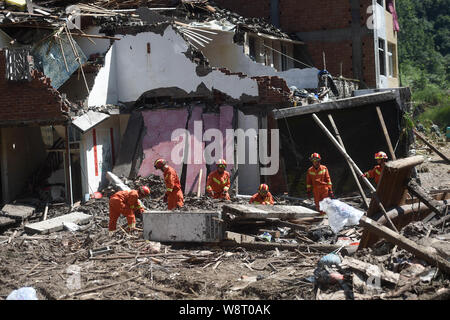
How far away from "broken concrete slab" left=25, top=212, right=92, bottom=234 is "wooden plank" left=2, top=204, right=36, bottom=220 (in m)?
1.24

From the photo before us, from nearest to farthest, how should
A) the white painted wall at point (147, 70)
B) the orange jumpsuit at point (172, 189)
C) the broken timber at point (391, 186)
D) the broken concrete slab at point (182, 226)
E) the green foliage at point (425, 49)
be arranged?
the broken timber at point (391, 186)
the broken concrete slab at point (182, 226)
the orange jumpsuit at point (172, 189)
the white painted wall at point (147, 70)
the green foliage at point (425, 49)

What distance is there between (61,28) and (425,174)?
12.5 meters

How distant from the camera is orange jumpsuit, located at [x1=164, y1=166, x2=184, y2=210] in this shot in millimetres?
13367

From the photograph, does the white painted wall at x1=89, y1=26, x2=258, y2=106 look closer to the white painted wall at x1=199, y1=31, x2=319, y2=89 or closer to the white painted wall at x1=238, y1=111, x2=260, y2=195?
the white painted wall at x1=238, y1=111, x2=260, y2=195

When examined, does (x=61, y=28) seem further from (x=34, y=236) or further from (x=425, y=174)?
(x=425, y=174)

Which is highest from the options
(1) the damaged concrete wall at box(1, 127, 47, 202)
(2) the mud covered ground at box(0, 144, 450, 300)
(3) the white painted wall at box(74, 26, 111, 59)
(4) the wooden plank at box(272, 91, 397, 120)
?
(3) the white painted wall at box(74, 26, 111, 59)

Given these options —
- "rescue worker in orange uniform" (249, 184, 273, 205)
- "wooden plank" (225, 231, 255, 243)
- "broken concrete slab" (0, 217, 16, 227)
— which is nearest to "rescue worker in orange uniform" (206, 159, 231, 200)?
"rescue worker in orange uniform" (249, 184, 273, 205)

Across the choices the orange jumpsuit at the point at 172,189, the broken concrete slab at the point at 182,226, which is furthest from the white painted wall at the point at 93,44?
the broken concrete slab at the point at 182,226

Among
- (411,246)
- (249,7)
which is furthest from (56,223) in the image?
(249,7)

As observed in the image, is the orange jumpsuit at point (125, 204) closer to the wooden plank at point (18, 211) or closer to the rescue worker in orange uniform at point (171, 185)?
the rescue worker in orange uniform at point (171, 185)

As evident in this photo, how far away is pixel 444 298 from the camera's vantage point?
6898mm

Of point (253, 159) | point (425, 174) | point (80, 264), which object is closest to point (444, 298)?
point (80, 264)

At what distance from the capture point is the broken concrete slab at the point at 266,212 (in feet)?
34.9

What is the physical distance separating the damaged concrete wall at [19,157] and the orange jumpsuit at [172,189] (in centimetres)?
561
